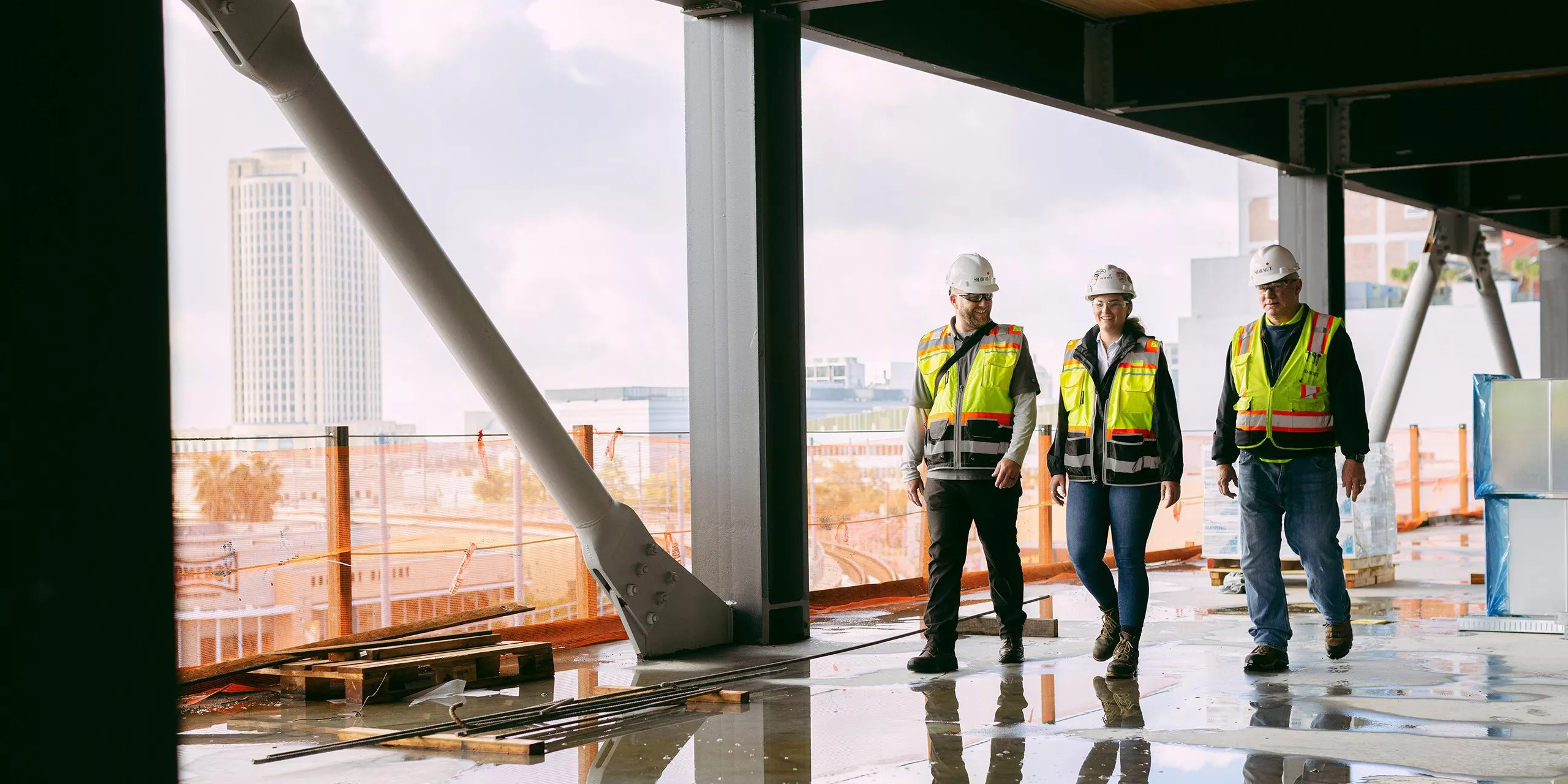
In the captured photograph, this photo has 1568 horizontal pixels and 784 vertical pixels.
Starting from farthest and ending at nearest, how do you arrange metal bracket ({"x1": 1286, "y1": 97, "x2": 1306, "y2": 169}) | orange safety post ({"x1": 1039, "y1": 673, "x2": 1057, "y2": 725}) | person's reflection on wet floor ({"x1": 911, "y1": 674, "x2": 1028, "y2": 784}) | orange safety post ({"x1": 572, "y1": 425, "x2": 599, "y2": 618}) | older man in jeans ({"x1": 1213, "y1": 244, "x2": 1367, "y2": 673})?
metal bracket ({"x1": 1286, "y1": 97, "x2": 1306, "y2": 169}) < orange safety post ({"x1": 572, "y1": 425, "x2": 599, "y2": 618}) < older man in jeans ({"x1": 1213, "y1": 244, "x2": 1367, "y2": 673}) < orange safety post ({"x1": 1039, "y1": 673, "x2": 1057, "y2": 725}) < person's reflection on wet floor ({"x1": 911, "y1": 674, "x2": 1028, "y2": 784})

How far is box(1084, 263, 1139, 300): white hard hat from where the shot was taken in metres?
7.84

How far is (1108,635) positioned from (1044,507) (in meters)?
7.36

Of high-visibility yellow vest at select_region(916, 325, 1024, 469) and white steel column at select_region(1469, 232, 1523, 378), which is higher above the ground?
white steel column at select_region(1469, 232, 1523, 378)

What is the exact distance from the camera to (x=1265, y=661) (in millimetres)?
7848

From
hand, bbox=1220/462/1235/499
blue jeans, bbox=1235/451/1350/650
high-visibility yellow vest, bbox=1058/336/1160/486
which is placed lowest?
blue jeans, bbox=1235/451/1350/650

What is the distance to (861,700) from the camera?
23.4 feet

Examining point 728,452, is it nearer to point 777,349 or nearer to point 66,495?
point 777,349

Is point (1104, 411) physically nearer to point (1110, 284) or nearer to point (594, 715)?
point (1110, 284)

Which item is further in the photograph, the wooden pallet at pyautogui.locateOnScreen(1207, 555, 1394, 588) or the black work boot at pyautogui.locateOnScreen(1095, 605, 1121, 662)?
the wooden pallet at pyautogui.locateOnScreen(1207, 555, 1394, 588)

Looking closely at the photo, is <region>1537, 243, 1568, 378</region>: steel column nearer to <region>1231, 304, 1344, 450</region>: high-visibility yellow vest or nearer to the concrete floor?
the concrete floor

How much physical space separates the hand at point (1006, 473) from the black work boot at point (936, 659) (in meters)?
0.94

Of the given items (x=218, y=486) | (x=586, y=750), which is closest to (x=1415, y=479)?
(x=218, y=486)

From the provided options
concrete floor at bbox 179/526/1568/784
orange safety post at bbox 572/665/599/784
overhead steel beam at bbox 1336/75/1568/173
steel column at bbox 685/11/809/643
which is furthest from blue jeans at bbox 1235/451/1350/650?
overhead steel beam at bbox 1336/75/1568/173

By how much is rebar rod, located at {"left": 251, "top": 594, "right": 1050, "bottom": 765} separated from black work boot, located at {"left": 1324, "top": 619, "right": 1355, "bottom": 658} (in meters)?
2.70
